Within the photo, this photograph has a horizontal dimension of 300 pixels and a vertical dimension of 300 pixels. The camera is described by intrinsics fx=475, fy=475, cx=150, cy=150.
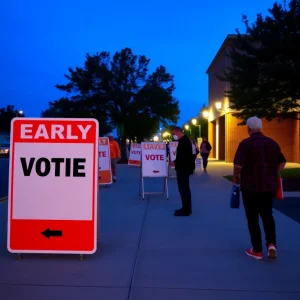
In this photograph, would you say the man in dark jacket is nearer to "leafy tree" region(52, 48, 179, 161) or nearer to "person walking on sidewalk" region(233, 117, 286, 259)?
"person walking on sidewalk" region(233, 117, 286, 259)

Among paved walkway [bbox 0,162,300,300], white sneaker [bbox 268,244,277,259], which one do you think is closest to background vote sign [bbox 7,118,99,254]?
paved walkway [bbox 0,162,300,300]

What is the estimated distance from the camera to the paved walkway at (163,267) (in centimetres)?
483

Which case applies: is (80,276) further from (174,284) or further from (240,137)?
(240,137)

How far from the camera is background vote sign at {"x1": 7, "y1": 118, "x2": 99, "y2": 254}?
5.98m

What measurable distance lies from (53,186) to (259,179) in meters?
2.61

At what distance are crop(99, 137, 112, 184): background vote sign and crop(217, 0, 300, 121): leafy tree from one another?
5.41 metres

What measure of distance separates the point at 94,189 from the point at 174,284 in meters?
1.67

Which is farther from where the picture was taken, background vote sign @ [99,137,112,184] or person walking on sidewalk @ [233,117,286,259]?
background vote sign @ [99,137,112,184]

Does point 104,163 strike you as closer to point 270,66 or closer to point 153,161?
point 153,161

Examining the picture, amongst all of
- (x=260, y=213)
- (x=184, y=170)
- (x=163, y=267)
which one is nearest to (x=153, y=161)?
(x=184, y=170)

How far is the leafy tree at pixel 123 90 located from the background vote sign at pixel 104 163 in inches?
617

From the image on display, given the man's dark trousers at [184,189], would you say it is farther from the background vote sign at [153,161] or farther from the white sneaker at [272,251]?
the white sneaker at [272,251]

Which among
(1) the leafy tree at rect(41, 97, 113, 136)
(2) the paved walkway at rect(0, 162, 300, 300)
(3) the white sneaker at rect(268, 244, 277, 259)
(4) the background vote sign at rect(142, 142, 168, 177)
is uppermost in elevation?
(1) the leafy tree at rect(41, 97, 113, 136)

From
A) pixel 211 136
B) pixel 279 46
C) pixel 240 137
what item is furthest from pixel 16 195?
pixel 211 136
